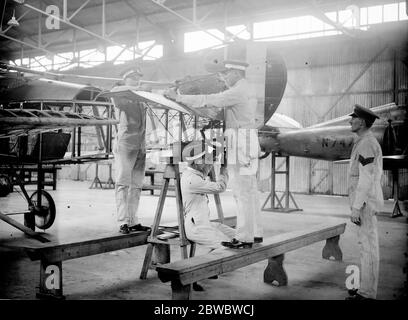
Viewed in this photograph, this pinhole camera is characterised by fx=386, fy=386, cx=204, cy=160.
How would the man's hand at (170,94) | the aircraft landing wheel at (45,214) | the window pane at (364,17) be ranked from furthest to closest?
the window pane at (364,17) → the aircraft landing wheel at (45,214) → the man's hand at (170,94)

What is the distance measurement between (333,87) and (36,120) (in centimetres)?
1450

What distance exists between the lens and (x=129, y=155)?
5129 millimetres

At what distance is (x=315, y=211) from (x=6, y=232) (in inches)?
309

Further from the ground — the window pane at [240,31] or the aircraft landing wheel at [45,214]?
the window pane at [240,31]

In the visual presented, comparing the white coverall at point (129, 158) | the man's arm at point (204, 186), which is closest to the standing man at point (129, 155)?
the white coverall at point (129, 158)

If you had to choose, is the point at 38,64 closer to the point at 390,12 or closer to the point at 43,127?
the point at 43,127

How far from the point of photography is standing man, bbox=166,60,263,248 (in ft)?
12.7

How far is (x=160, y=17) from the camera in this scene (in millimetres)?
16922

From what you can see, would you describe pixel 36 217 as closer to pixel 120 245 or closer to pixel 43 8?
pixel 120 245

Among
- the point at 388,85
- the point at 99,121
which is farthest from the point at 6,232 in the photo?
the point at 388,85

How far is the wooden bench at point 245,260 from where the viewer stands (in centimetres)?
306

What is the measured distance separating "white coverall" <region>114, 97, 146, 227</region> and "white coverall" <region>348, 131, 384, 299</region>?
2.79 m

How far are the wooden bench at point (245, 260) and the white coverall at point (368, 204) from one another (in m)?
0.90

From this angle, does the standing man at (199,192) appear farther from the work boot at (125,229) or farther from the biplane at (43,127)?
the biplane at (43,127)
